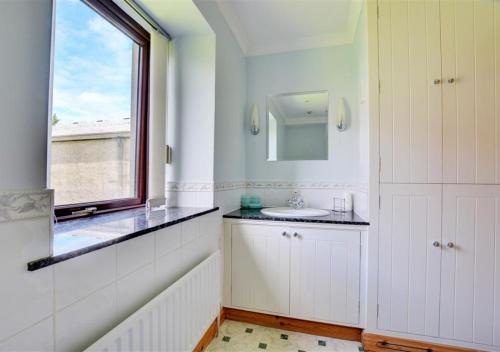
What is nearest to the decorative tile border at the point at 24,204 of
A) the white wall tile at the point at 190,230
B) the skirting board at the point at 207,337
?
the white wall tile at the point at 190,230

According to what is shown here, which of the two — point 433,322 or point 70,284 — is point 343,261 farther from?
point 70,284

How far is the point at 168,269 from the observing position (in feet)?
3.92

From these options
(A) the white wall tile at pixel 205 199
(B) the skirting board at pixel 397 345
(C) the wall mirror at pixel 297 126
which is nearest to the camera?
(B) the skirting board at pixel 397 345

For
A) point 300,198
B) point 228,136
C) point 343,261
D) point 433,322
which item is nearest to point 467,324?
point 433,322

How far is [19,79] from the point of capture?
607 millimetres

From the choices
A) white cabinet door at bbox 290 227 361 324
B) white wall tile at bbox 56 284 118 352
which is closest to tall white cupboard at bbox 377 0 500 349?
white cabinet door at bbox 290 227 361 324

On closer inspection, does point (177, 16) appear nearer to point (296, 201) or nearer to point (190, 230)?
point (190, 230)

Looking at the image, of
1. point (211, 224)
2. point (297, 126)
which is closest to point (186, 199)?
point (211, 224)

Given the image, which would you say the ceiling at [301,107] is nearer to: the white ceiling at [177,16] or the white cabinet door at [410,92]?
the white cabinet door at [410,92]

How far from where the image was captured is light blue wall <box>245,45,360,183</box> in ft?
6.91

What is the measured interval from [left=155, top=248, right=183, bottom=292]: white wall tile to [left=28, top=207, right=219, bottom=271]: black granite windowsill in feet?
0.55

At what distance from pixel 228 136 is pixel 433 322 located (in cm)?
185

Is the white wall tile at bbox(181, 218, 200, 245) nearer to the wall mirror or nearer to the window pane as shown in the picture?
the window pane

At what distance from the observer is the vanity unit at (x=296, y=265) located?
164cm
